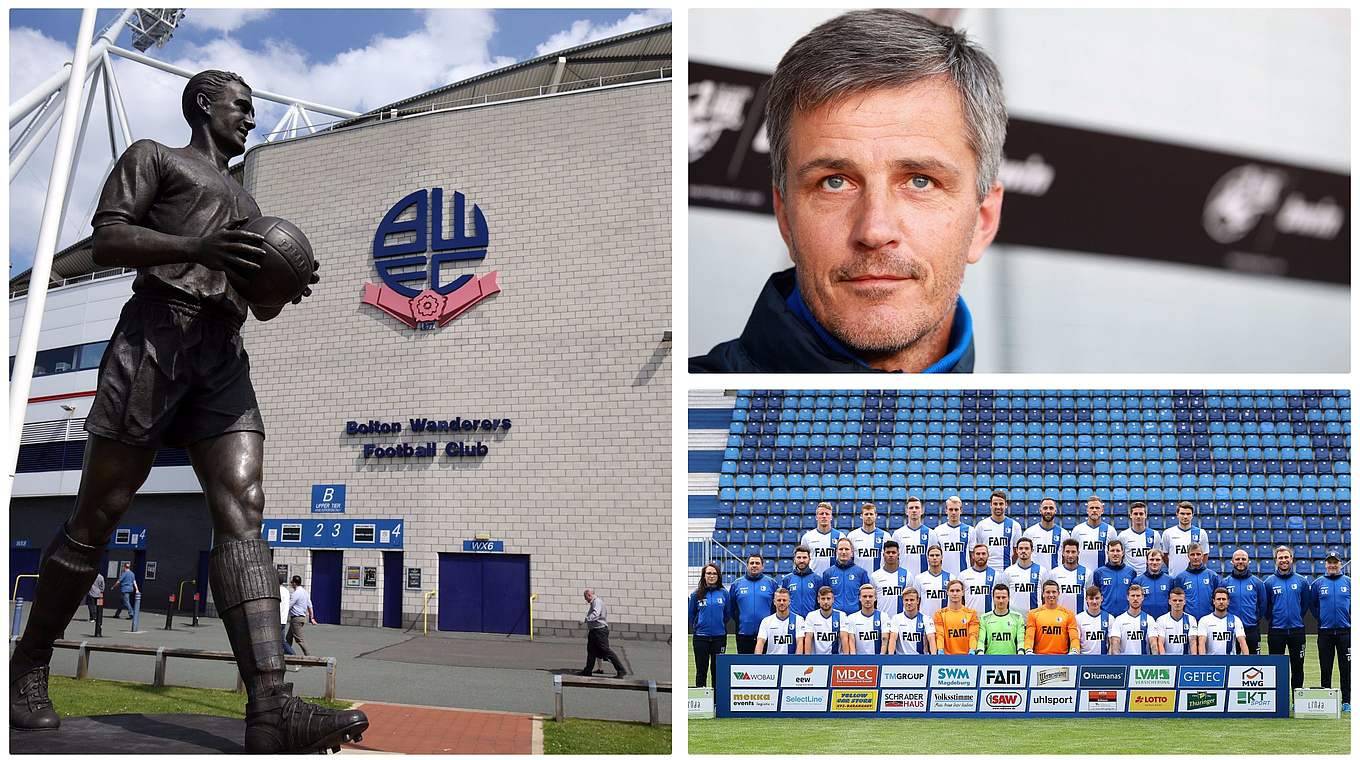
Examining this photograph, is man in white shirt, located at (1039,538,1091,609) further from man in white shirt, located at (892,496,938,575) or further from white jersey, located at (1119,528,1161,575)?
man in white shirt, located at (892,496,938,575)

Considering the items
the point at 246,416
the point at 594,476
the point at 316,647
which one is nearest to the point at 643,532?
the point at 594,476

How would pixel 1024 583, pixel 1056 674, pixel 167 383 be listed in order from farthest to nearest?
pixel 1024 583 < pixel 1056 674 < pixel 167 383

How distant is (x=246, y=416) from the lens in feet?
10.8

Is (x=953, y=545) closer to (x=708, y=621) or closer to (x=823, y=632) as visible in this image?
(x=823, y=632)

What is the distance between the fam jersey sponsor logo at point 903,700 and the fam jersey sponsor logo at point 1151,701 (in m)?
1.48

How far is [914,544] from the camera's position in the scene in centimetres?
898

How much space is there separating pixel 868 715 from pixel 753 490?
4.97 meters

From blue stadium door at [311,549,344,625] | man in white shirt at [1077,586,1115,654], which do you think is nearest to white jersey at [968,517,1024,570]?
man in white shirt at [1077,586,1115,654]

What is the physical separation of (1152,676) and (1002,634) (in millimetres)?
1089

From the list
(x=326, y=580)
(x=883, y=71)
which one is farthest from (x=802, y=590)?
(x=326, y=580)

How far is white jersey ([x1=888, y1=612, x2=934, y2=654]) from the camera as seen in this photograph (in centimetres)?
780

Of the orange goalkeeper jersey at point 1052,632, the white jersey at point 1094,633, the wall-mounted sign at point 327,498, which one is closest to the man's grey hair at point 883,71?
the orange goalkeeper jersey at point 1052,632

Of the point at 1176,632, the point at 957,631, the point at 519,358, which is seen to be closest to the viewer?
the point at 1176,632

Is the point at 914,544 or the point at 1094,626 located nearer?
the point at 1094,626
